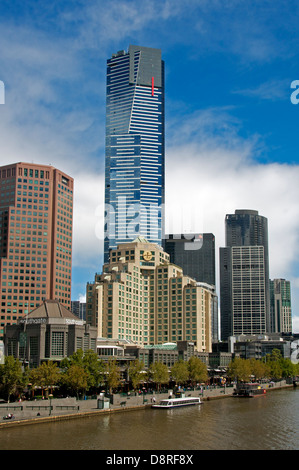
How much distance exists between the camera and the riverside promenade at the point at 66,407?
320 ft

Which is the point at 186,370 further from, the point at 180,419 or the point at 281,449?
the point at 281,449

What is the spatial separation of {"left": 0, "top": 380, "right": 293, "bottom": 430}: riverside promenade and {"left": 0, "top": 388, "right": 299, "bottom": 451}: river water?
2.08 metres

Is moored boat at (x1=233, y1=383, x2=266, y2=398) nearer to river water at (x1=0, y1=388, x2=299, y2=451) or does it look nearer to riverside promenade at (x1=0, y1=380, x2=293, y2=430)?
riverside promenade at (x1=0, y1=380, x2=293, y2=430)

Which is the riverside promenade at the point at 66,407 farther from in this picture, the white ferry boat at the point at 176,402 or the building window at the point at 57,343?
the building window at the point at 57,343

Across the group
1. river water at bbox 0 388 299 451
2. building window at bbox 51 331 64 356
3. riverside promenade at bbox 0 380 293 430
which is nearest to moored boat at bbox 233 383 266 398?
riverside promenade at bbox 0 380 293 430

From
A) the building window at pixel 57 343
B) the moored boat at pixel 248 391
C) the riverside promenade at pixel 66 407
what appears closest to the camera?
the riverside promenade at pixel 66 407

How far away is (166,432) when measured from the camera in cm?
9106

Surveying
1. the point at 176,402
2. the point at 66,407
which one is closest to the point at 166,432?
the point at 66,407

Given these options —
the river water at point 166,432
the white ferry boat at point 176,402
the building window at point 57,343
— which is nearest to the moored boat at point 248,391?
the white ferry boat at point 176,402

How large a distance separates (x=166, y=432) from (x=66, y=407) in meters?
26.5

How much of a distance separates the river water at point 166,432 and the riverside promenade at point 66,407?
2.08 meters

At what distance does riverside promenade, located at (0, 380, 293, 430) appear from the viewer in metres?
97.4

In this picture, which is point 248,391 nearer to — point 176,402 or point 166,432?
point 176,402
